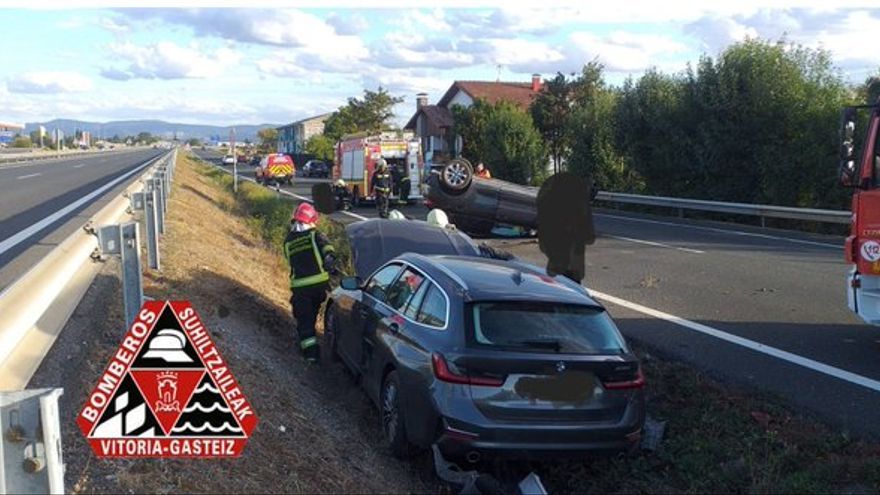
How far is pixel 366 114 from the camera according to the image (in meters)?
79.5

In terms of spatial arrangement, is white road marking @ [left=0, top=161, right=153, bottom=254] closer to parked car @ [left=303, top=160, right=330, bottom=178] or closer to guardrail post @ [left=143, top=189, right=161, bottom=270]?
guardrail post @ [left=143, top=189, right=161, bottom=270]

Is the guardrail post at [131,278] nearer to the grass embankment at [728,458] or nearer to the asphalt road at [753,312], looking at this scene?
the grass embankment at [728,458]

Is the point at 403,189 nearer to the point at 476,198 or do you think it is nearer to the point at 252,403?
the point at 476,198

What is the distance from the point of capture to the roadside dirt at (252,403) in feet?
14.6

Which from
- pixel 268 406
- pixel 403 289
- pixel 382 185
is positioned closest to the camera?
pixel 268 406

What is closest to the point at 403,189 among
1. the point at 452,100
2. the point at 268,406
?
the point at 268,406

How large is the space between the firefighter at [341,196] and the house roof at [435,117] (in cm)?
3153

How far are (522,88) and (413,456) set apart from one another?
63139 millimetres

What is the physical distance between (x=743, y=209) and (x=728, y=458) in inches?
724

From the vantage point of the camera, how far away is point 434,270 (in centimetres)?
643

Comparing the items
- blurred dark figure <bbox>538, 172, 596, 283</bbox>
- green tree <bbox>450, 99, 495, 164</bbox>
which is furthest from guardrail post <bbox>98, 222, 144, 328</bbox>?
green tree <bbox>450, 99, 495, 164</bbox>

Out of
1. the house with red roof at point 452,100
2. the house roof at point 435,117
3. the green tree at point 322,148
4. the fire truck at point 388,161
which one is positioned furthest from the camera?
the green tree at point 322,148

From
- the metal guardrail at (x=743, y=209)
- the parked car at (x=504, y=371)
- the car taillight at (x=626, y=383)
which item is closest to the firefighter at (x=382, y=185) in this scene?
the metal guardrail at (x=743, y=209)

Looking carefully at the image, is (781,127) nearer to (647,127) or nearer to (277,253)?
(647,127)
